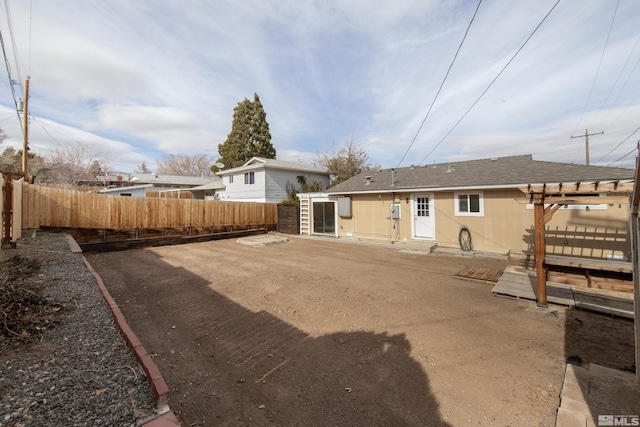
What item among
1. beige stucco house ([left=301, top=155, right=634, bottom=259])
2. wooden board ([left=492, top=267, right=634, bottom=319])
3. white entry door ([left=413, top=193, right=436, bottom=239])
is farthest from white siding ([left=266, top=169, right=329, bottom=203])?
wooden board ([left=492, top=267, right=634, bottom=319])

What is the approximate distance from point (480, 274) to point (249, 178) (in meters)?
17.9

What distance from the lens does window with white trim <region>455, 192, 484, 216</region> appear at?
10.4 m

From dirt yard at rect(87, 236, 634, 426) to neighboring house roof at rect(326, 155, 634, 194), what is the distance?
17.2 feet

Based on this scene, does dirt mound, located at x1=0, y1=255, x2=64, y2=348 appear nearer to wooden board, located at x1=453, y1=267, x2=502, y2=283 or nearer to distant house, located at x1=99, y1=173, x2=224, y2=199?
wooden board, located at x1=453, y1=267, x2=502, y2=283

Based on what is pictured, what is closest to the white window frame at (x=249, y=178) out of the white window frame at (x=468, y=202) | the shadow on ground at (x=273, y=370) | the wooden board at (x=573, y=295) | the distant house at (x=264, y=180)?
the distant house at (x=264, y=180)

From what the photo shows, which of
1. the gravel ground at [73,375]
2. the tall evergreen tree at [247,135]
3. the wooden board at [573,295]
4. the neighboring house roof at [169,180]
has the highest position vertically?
the tall evergreen tree at [247,135]

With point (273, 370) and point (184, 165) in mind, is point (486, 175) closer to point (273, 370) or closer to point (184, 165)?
point (273, 370)

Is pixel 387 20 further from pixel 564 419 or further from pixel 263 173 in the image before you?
pixel 263 173

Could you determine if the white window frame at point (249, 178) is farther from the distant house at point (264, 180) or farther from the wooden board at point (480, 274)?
the wooden board at point (480, 274)

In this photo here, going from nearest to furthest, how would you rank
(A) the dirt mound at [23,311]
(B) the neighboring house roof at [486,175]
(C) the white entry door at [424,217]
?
(A) the dirt mound at [23,311]
(B) the neighboring house roof at [486,175]
(C) the white entry door at [424,217]

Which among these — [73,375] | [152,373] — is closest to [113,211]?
[73,375]

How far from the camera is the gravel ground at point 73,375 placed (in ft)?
6.60

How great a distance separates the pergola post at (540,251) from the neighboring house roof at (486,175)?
465 centimetres

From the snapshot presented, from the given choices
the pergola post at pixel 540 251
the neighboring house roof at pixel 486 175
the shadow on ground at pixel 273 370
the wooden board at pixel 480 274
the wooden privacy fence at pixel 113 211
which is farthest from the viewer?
the wooden privacy fence at pixel 113 211
